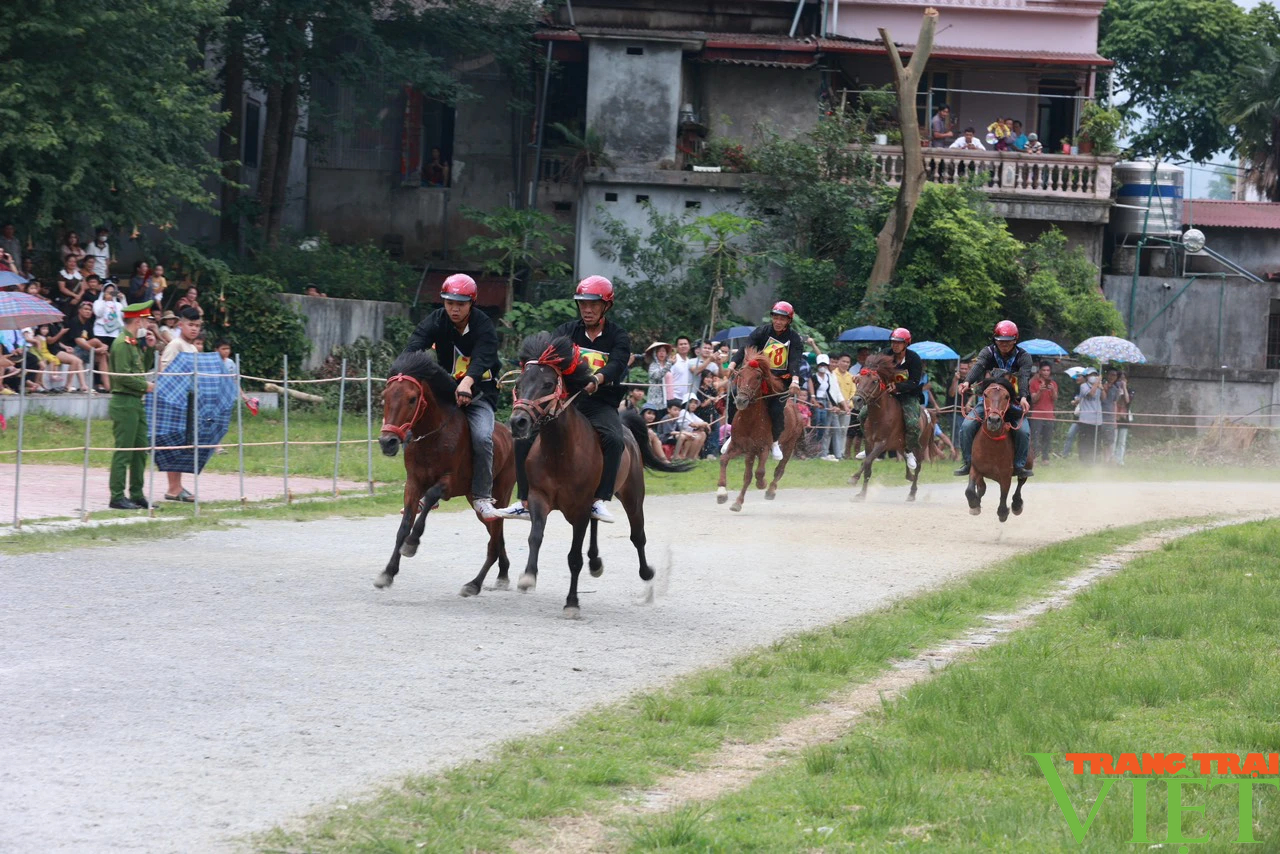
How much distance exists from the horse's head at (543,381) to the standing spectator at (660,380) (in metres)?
14.3

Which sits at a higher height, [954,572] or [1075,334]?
[1075,334]

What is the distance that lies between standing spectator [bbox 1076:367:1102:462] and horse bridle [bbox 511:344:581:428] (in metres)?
22.9

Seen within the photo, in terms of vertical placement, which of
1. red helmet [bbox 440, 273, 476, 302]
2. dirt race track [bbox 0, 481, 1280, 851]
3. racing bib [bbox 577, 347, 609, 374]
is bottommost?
dirt race track [bbox 0, 481, 1280, 851]

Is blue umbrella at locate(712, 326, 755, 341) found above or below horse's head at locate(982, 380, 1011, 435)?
above

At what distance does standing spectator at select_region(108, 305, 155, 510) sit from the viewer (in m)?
16.3

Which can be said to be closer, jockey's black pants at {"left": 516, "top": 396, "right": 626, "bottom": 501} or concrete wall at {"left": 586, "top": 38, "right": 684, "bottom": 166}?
jockey's black pants at {"left": 516, "top": 396, "right": 626, "bottom": 501}

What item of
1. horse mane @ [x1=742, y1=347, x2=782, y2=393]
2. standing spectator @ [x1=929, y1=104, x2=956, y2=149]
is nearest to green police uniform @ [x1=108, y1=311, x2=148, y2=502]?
horse mane @ [x1=742, y1=347, x2=782, y2=393]

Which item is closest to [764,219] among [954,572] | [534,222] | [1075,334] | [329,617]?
[534,222]

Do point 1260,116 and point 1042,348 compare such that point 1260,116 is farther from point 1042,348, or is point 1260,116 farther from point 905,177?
point 1042,348

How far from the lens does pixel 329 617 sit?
10281 mm

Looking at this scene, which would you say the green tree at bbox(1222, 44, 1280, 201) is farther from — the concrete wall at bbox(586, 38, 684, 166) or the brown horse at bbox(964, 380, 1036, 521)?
the brown horse at bbox(964, 380, 1036, 521)

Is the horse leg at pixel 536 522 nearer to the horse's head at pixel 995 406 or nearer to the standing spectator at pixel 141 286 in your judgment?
the horse's head at pixel 995 406

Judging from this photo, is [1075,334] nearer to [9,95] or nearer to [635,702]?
[9,95]

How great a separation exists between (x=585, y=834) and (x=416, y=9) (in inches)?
1355
